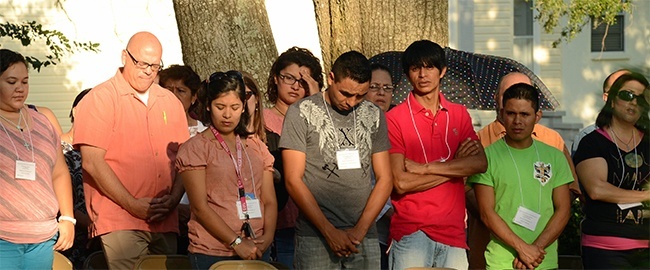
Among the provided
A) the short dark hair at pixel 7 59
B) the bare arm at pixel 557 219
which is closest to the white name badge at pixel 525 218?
the bare arm at pixel 557 219

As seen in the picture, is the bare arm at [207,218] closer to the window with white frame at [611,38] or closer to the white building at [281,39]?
the white building at [281,39]

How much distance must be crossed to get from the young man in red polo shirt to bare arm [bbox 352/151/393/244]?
0.12 m

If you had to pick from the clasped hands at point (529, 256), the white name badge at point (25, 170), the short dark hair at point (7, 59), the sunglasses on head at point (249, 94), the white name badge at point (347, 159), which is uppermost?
the short dark hair at point (7, 59)

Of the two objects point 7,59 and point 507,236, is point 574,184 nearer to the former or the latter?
point 507,236

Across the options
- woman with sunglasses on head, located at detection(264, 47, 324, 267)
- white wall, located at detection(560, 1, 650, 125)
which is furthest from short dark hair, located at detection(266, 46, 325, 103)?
white wall, located at detection(560, 1, 650, 125)

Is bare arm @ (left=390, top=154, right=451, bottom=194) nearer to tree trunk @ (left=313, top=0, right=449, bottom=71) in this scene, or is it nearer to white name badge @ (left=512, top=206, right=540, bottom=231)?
white name badge @ (left=512, top=206, right=540, bottom=231)

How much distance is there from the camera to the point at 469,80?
789 centimetres

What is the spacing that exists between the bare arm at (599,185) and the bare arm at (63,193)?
2.99 meters

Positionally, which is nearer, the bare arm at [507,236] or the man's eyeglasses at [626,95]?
the man's eyeglasses at [626,95]

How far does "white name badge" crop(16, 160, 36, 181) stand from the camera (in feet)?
18.3

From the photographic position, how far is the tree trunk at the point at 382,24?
8.50m

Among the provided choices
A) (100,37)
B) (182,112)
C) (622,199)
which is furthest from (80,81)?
(622,199)

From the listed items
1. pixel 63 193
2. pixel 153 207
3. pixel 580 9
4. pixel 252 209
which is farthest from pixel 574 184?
pixel 580 9

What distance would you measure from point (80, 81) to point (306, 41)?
3.67 metres
